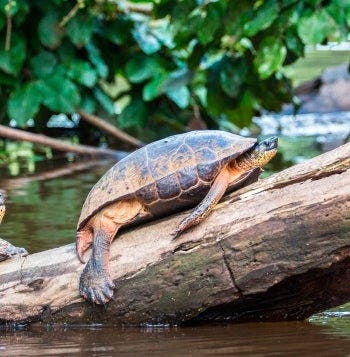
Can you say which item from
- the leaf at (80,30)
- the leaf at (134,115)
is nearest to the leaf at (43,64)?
the leaf at (80,30)

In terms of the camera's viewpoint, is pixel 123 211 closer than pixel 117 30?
Yes

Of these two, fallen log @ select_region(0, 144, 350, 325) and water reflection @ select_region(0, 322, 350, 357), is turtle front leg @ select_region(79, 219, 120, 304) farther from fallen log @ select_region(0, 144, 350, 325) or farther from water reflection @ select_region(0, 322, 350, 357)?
water reflection @ select_region(0, 322, 350, 357)

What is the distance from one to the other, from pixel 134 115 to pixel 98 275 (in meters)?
7.59

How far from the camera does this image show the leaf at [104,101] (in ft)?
40.0

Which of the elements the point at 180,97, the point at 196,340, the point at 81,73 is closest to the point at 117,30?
the point at 81,73

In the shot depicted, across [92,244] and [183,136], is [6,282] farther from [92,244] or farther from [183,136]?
[183,136]

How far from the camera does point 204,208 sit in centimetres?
459

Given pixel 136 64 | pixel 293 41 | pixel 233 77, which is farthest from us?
pixel 136 64

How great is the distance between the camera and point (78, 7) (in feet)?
37.4

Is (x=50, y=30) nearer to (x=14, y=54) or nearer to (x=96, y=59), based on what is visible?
(x=14, y=54)

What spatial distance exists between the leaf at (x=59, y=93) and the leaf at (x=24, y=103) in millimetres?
92

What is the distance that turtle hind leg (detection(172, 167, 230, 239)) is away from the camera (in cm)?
460

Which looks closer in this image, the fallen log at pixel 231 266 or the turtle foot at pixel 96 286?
the fallen log at pixel 231 266

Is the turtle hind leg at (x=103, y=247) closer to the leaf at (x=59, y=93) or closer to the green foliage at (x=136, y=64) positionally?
the green foliage at (x=136, y=64)
